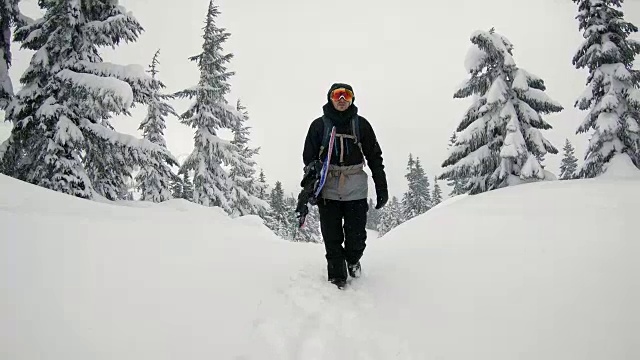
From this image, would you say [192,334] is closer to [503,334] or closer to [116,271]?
[116,271]

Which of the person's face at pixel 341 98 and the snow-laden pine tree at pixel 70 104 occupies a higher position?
the snow-laden pine tree at pixel 70 104

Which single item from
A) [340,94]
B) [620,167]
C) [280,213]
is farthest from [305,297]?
[280,213]

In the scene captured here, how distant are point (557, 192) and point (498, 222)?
3.52 metres

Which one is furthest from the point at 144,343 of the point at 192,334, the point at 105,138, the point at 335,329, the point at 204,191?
the point at 204,191

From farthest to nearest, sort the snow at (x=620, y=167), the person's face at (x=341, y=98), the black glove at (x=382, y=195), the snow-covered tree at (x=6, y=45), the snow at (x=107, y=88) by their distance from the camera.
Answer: the snow at (x=620, y=167) < the snow-covered tree at (x=6, y=45) < the snow at (x=107, y=88) < the black glove at (x=382, y=195) < the person's face at (x=341, y=98)

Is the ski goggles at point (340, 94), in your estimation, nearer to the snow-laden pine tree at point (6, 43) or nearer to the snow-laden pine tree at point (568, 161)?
the snow-laden pine tree at point (6, 43)

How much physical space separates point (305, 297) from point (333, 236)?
2.62 ft

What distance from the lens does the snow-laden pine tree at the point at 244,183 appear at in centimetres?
2253

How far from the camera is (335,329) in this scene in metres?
3.09

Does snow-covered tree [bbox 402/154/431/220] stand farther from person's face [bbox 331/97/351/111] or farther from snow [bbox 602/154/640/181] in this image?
person's face [bbox 331/97/351/111]

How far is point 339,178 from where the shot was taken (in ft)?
13.4

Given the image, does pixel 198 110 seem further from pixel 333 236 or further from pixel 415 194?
pixel 415 194

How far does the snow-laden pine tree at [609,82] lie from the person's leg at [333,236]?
1613 centimetres

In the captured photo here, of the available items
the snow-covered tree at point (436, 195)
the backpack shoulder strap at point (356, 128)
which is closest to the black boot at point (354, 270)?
the backpack shoulder strap at point (356, 128)
